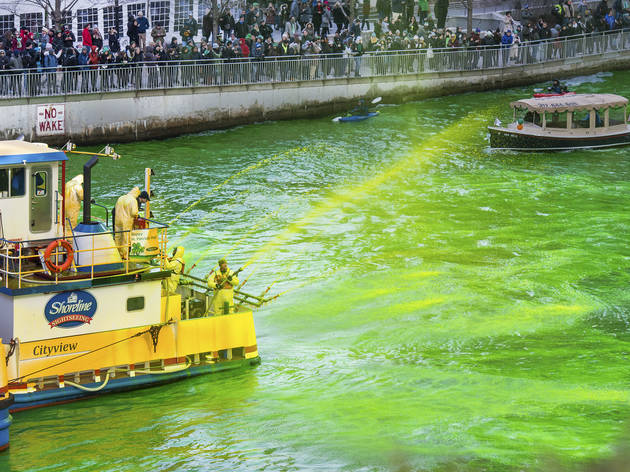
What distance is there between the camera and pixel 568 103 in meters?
50.5

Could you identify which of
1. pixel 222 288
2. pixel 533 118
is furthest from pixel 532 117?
pixel 222 288

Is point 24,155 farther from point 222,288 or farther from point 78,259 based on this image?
point 222,288

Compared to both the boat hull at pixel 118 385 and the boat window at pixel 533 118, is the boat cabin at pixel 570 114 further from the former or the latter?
the boat hull at pixel 118 385

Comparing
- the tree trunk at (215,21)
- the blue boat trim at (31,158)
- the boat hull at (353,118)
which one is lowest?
the boat hull at (353,118)

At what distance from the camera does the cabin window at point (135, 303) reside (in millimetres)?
23344

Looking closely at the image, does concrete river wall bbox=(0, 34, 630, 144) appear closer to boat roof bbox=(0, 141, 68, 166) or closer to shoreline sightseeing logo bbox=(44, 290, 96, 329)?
boat roof bbox=(0, 141, 68, 166)

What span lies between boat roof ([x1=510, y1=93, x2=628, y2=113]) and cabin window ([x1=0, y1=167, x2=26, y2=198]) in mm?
31729

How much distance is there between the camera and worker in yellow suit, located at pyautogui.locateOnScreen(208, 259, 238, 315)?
Result: 2470 centimetres

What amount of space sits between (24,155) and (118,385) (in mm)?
5081

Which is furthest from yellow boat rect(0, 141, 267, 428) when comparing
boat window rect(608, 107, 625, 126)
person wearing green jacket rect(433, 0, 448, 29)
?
person wearing green jacket rect(433, 0, 448, 29)

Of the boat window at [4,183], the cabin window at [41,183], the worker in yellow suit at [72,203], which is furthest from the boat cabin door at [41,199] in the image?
the worker in yellow suit at [72,203]

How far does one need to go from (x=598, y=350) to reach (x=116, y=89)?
94.4 ft

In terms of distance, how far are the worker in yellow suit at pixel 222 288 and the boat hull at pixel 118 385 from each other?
3.91 ft

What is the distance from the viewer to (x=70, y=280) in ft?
73.8
